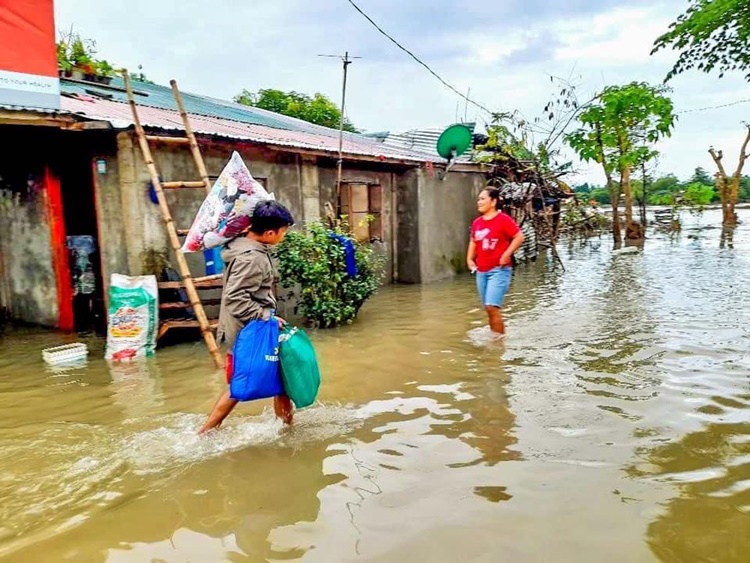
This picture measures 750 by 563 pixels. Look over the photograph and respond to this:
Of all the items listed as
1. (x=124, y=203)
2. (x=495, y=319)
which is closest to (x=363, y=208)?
(x=495, y=319)

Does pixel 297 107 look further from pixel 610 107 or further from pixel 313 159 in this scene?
pixel 313 159

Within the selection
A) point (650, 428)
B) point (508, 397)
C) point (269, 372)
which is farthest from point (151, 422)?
point (650, 428)

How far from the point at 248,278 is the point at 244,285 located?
0.05m

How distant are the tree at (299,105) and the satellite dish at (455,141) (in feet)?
41.5

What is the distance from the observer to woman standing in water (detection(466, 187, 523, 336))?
19.1 feet

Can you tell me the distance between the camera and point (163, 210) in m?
5.79

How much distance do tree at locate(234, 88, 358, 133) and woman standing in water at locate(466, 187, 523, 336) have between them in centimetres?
1815

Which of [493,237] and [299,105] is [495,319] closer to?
[493,237]

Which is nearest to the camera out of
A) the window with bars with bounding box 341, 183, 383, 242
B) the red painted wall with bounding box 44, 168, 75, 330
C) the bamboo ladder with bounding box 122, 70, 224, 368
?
the bamboo ladder with bounding box 122, 70, 224, 368

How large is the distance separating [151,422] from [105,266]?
119 inches

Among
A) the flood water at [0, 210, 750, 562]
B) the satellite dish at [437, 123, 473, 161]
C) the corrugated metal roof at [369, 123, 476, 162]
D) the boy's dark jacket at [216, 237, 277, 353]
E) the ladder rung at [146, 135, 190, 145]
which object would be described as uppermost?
the corrugated metal roof at [369, 123, 476, 162]

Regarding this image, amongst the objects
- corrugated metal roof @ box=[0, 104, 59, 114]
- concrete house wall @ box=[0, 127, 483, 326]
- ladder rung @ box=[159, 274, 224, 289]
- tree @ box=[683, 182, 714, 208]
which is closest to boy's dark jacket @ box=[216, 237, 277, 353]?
ladder rung @ box=[159, 274, 224, 289]

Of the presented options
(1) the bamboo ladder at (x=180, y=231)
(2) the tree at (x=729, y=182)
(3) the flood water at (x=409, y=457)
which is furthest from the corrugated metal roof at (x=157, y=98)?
(2) the tree at (x=729, y=182)

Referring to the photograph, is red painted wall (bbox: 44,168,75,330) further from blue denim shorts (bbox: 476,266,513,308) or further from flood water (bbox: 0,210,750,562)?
blue denim shorts (bbox: 476,266,513,308)
